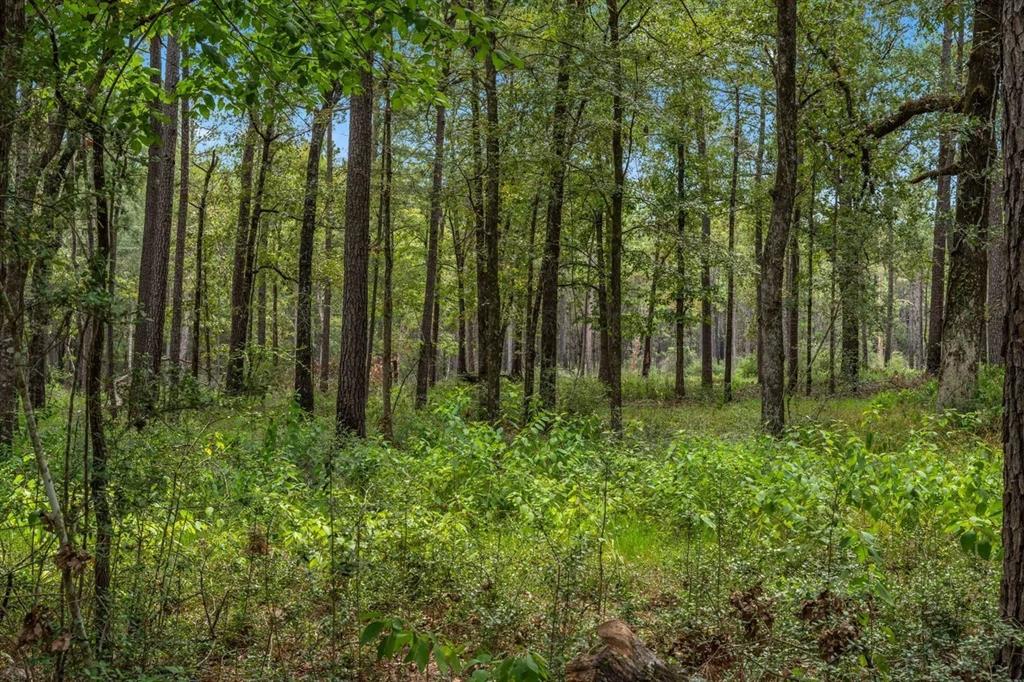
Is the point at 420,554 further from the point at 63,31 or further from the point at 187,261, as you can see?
the point at 187,261

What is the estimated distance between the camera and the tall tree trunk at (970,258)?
1102cm

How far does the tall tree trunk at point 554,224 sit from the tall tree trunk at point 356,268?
308 cm

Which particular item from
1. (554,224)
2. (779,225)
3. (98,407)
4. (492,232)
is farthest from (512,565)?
(554,224)

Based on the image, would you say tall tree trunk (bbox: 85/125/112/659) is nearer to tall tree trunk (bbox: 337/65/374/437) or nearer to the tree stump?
the tree stump

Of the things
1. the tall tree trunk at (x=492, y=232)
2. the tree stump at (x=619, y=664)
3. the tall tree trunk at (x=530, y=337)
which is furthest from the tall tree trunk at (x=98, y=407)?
the tall tree trunk at (x=530, y=337)

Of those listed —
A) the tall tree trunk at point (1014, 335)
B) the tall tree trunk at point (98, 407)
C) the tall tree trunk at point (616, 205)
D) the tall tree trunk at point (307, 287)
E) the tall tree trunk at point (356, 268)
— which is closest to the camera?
→ the tall tree trunk at point (1014, 335)

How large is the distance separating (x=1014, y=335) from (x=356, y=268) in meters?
9.21

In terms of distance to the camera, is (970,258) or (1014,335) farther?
(970,258)

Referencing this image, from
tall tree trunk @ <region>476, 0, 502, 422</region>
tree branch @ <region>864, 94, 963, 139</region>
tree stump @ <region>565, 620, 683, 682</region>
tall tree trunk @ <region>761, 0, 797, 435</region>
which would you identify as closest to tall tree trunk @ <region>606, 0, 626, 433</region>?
tall tree trunk @ <region>476, 0, 502, 422</region>

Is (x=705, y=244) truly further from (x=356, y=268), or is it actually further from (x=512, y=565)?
(x=512, y=565)

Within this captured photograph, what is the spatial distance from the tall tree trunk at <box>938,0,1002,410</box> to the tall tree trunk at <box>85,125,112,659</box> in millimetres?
11823

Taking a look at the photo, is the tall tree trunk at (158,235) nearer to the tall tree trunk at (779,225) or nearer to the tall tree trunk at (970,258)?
the tall tree trunk at (779,225)

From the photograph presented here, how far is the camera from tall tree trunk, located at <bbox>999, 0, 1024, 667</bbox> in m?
3.03

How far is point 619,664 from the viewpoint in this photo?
A: 3131 millimetres
